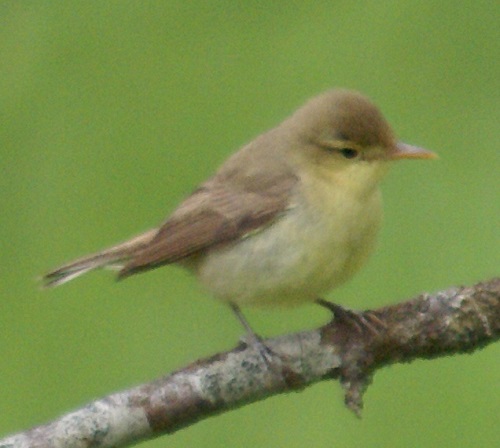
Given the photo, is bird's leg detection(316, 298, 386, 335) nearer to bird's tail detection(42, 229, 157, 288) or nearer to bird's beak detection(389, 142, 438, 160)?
bird's beak detection(389, 142, 438, 160)

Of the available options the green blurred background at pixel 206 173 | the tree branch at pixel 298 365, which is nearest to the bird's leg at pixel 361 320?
the tree branch at pixel 298 365

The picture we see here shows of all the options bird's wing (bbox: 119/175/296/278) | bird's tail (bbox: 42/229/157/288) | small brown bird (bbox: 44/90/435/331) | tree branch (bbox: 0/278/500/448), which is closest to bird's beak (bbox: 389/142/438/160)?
small brown bird (bbox: 44/90/435/331)

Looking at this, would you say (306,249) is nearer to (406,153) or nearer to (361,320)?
(361,320)

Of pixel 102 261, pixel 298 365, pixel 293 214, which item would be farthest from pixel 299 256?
pixel 102 261

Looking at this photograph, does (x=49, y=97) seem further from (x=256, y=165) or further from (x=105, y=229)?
(x=256, y=165)

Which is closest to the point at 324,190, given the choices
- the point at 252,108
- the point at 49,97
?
the point at 252,108

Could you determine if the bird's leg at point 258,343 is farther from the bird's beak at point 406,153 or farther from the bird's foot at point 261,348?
the bird's beak at point 406,153

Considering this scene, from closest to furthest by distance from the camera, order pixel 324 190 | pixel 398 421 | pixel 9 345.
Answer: pixel 324 190
pixel 398 421
pixel 9 345
